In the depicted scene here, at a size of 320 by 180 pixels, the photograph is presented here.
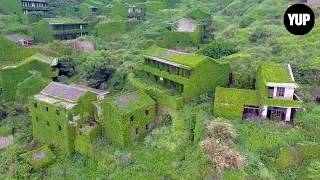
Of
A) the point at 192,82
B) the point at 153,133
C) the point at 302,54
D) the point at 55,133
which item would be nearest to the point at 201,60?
the point at 192,82

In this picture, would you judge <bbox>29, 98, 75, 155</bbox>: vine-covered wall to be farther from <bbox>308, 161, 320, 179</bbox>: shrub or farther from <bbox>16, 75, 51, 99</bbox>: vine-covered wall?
<bbox>308, 161, 320, 179</bbox>: shrub

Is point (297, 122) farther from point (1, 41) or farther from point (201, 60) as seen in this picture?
point (1, 41)

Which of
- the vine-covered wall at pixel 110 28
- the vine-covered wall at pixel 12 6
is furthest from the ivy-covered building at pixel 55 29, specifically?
the vine-covered wall at pixel 12 6

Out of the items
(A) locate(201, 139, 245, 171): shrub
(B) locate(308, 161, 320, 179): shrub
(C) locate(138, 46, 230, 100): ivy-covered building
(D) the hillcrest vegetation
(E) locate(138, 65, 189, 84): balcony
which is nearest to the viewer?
(B) locate(308, 161, 320, 179): shrub

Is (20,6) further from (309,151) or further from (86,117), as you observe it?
(309,151)

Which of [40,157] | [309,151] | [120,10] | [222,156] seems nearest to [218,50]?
[309,151]

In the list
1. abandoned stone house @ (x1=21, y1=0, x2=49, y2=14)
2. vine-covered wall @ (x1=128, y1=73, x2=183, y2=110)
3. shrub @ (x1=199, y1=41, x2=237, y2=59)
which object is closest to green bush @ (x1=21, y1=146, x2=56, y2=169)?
vine-covered wall @ (x1=128, y1=73, x2=183, y2=110)
